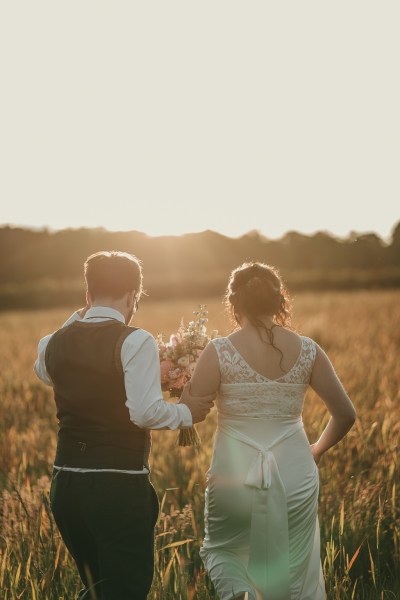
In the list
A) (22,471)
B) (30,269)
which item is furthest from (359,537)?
(30,269)

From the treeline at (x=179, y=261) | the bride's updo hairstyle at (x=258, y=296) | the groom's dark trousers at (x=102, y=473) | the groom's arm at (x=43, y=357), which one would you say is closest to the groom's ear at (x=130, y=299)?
the groom's dark trousers at (x=102, y=473)

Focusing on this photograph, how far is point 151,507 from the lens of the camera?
2979 mm

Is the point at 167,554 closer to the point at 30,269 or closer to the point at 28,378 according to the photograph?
the point at 28,378

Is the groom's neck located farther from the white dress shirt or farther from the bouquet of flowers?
the bouquet of flowers

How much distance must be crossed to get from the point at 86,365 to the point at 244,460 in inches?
36.2

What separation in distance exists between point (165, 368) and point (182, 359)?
0.32ft

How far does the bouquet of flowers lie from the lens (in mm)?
3594

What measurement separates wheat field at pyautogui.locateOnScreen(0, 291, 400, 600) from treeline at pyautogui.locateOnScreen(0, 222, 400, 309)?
4020cm

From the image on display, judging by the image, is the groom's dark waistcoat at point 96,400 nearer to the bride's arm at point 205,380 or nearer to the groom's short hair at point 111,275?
the groom's short hair at point 111,275

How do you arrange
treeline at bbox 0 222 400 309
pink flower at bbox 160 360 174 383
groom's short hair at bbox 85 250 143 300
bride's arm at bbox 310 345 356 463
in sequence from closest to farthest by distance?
groom's short hair at bbox 85 250 143 300 < bride's arm at bbox 310 345 356 463 < pink flower at bbox 160 360 174 383 < treeline at bbox 0 222 400 309

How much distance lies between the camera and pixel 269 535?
323cm

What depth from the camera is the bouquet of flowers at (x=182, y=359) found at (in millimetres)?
3594

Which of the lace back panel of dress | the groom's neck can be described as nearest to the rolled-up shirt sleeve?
the groom's neck

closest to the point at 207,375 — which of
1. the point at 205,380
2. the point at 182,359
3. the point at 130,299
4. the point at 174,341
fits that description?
the point at 205,380
